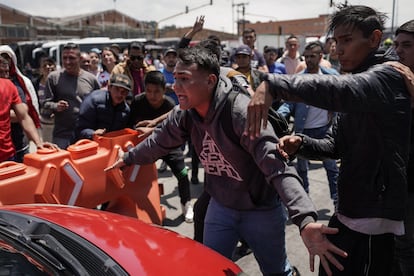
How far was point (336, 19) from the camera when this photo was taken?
174cm

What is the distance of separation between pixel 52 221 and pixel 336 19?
61.9 inches

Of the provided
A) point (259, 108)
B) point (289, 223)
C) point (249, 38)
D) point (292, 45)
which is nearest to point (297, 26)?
point (292, 45)


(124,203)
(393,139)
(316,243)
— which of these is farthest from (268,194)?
(124,203)

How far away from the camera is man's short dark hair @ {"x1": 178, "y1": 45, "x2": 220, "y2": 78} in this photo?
2.15 metres

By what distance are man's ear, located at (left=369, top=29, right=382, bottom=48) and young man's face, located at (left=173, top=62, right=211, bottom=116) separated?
33.0 inches

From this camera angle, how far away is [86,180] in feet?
10.8

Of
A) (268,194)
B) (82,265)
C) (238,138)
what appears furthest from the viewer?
(268,194)

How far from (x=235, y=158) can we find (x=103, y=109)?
2080 mm

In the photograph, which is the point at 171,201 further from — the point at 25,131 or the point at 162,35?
the point at 162,35

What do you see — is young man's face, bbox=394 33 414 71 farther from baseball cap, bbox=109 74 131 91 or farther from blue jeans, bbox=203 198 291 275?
baseball cap, bbox=109 74 131 91

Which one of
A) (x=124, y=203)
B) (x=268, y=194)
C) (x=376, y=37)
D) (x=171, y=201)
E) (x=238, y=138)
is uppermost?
Answer: (x=376, y=37)

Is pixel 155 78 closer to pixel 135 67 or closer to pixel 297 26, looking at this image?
pixel 135 67

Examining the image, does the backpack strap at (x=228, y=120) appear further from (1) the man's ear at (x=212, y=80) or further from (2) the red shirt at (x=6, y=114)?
(2) the red shirt at (x=6, y=114)

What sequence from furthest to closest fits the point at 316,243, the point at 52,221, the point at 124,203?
the point at 124,203 < the point at 52,221 < the point at 316,243
